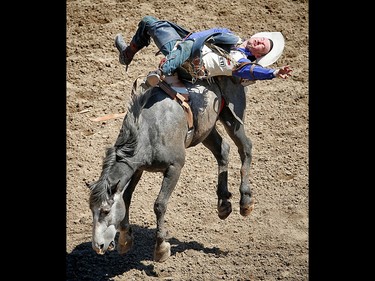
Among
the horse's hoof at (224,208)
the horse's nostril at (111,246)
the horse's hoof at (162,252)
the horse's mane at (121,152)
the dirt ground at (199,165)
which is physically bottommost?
the dirt ground at (199,165)

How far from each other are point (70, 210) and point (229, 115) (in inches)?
77.2

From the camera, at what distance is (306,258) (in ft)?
23.6

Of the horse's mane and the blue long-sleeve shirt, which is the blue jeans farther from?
the horse's mane

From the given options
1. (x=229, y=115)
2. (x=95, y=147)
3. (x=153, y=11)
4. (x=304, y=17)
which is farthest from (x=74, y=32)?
(x=229, y=115)

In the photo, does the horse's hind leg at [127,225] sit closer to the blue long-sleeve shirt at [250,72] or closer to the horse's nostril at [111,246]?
the horse's nostril at [111,246]

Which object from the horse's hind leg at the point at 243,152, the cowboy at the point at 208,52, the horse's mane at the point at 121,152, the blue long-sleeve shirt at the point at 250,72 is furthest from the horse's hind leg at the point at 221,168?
the horse's mane at the point at 121,152

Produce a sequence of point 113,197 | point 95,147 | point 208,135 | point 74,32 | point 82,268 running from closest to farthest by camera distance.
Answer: point 113,197
point 82,268
point 208,135
point 95,147
point 74,32

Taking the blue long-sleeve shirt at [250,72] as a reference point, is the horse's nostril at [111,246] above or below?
below

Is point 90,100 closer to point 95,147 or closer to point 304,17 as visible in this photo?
point 95,147

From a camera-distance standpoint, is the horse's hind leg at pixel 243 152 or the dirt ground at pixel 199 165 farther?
the horse's hind leg at pixel 243 152

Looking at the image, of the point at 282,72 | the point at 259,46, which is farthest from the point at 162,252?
A: the point at 259,46

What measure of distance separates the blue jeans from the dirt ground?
1.75 meters

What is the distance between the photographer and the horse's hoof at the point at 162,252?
6473 mm

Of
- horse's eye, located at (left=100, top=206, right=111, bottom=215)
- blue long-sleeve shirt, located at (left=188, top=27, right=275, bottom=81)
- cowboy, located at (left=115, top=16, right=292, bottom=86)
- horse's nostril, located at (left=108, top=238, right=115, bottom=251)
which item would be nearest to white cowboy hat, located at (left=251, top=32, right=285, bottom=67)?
cowboy, located at (left=115, top=16, right=292, bottom=86)
